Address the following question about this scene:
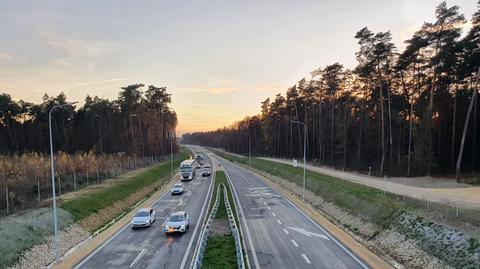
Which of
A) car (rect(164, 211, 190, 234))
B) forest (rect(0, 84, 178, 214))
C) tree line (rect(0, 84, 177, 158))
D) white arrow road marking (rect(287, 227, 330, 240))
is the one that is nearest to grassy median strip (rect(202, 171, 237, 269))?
car (rect(164, 211, 190, 234))

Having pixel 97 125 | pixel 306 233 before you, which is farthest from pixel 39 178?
pixel 97 125

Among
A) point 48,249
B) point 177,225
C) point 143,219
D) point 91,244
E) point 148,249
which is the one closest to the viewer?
point 48,249

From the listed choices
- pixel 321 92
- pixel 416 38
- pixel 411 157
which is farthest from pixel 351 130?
pixel 416 38

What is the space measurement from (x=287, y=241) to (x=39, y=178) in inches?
1282

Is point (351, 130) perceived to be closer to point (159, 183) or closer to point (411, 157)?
point (411, 157)

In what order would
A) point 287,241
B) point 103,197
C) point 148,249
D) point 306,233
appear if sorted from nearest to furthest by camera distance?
1. point 148,249
2. point 287,241
3. point 306,233
4. point 103,197

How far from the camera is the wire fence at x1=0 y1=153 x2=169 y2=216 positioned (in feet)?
112

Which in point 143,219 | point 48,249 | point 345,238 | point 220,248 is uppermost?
point 143,219

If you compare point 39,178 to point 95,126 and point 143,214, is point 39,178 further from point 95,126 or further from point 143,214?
point 95,126

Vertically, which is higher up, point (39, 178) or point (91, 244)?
point (39, 178)

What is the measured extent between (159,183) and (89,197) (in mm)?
28361

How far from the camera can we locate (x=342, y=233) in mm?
28375

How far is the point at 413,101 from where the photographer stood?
196 feet

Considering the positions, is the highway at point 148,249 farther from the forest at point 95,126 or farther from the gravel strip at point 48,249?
the forest at point 95,126
